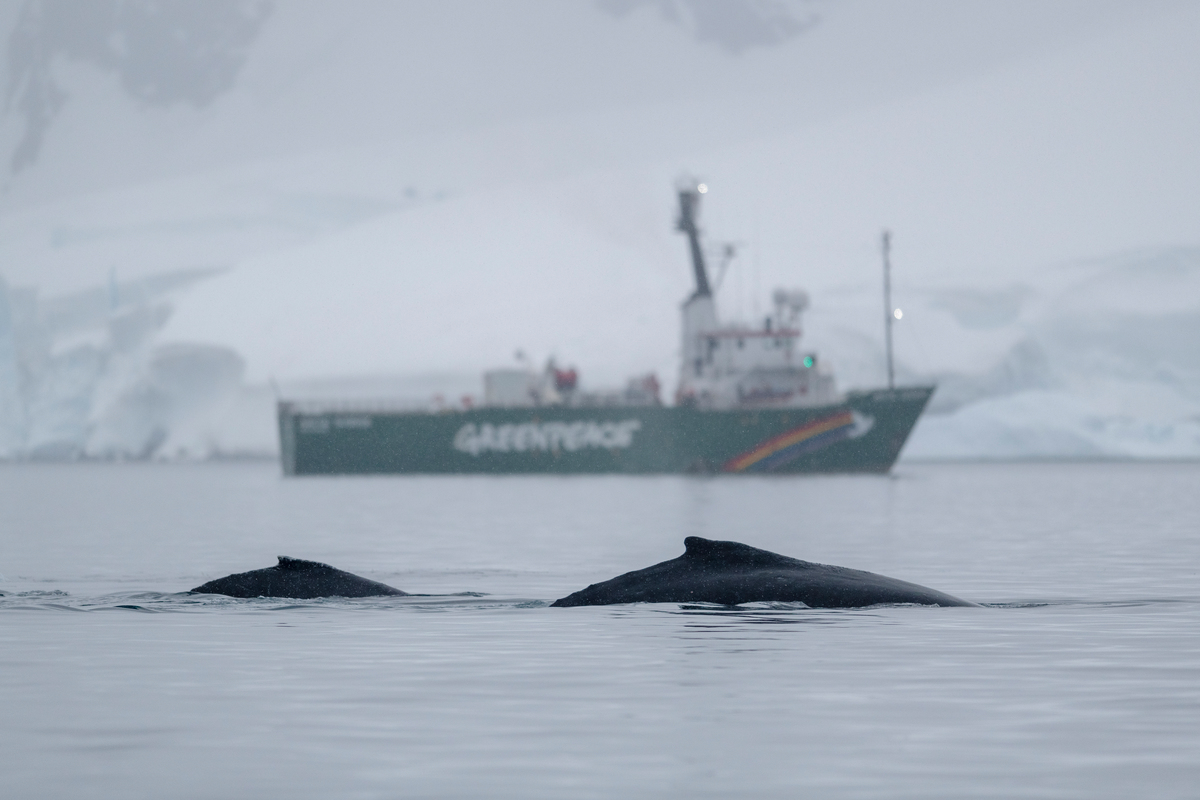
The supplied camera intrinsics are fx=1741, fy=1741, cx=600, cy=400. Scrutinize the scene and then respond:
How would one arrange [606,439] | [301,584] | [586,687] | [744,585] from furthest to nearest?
1. [606,439]
2. [301,584]
3. [744,585]
4. [586,687]

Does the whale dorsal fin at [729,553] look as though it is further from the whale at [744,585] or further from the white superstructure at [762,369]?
the white superstructure at [762,369]

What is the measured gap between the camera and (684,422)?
300 ft

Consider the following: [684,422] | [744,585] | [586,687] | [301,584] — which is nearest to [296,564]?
[301,584]

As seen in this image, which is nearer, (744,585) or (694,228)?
(744,585)

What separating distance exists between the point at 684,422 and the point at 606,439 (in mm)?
5587

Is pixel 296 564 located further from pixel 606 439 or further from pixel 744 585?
pixel 606 439

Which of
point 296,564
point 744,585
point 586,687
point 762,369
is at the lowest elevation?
point 586,687

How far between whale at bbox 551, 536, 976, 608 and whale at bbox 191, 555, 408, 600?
2413 millimetres

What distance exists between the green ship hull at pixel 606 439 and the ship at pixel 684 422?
0.06 meters

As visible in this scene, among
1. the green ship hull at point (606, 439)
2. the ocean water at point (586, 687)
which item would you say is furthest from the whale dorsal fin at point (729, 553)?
the green ship hull at point (606, 439)

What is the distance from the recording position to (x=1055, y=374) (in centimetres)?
12125

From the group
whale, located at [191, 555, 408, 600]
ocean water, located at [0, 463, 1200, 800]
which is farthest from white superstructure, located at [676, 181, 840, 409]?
whale, located at [191, 555, 408, 600]

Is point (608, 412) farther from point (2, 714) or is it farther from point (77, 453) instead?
point (2, 714)

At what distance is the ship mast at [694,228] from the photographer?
9875 centimetres
